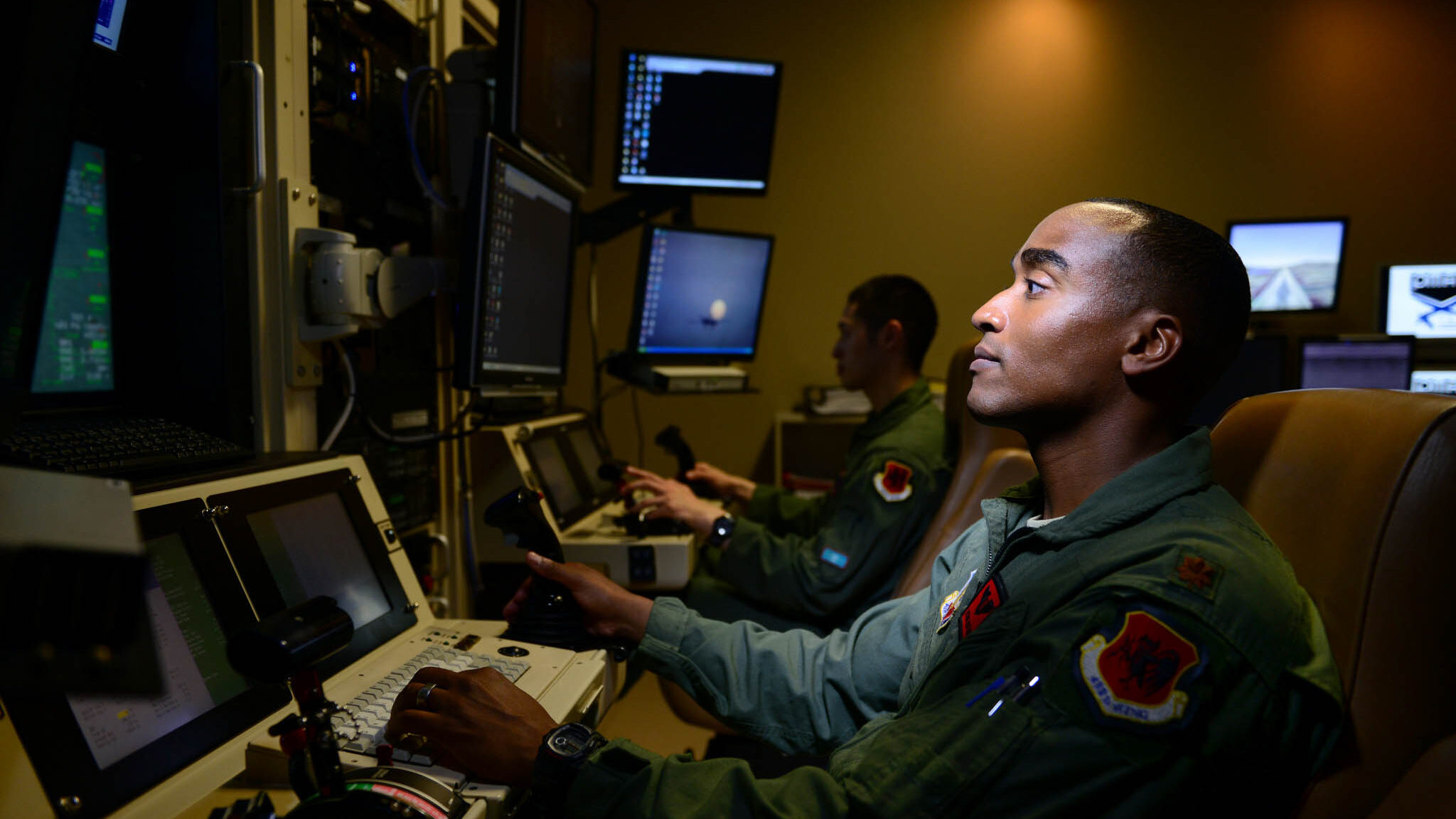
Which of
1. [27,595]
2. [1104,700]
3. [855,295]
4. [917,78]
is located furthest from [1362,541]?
[917,78]

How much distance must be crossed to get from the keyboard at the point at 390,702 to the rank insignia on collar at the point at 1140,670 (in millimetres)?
614

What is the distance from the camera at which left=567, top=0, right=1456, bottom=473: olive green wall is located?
3729mm

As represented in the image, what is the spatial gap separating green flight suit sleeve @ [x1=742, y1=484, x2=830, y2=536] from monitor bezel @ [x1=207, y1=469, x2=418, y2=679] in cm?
143

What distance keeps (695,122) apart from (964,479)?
1.56m

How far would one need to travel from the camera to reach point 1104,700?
0.71 metres

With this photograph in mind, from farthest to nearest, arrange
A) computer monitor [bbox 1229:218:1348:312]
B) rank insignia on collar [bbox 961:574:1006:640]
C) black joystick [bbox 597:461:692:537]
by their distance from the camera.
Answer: computer monitor [bbox 1229:218:1348:312] < black joystick [bbox 597:461:692:537] < rank insignia on collar [bbox 961:574:1006:640]

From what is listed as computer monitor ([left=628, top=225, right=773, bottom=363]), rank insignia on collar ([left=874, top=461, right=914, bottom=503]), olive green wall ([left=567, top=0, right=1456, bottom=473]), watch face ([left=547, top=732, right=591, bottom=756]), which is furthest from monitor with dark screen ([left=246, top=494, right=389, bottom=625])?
olive green wall ([left=567, top=0, right=1456, bottom=473])

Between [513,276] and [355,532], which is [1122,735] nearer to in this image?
[355,532]

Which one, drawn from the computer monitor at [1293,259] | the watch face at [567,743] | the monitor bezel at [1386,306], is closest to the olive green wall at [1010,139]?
the computer monitor at [1293,259]

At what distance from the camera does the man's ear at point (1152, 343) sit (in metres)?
0.97

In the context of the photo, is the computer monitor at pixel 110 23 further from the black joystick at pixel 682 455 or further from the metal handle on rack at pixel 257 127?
the black joystick at pixel 682 455

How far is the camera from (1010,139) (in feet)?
12.4

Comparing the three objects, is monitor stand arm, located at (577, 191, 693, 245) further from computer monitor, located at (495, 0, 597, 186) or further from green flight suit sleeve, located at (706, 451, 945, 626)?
green flight suit sleeve, located at (706, 451, 945, 626)

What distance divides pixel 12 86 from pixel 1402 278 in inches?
165
